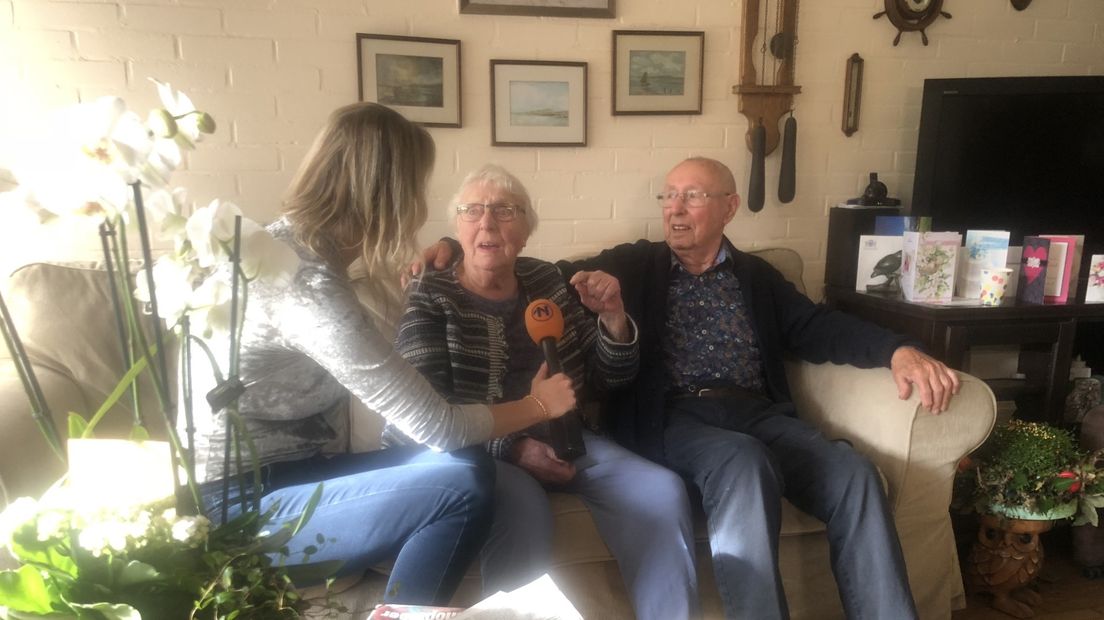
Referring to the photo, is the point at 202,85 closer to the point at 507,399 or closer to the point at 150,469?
the point at 507,399

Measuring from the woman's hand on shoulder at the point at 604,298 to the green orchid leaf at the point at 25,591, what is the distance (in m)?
1.17

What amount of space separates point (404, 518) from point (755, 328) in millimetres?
1091

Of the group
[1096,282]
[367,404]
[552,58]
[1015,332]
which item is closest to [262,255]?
[367,404]

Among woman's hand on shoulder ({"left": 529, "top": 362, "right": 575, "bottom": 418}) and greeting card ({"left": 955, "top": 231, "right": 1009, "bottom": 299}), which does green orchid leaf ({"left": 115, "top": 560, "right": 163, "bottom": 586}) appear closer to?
woman's hand on shoulder ({"left": 529, "top": 362, "right": 575, "bottom": 418})

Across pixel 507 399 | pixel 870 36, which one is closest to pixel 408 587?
pixel 507 399

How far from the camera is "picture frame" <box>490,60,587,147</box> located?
82.2 inches

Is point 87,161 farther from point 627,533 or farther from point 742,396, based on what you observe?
point 742,396

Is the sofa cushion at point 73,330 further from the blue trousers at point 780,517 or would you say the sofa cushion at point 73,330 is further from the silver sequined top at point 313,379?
the blue trousers at point 780,517

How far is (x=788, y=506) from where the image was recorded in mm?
1562

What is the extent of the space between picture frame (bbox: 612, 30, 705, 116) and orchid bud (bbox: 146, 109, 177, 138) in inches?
69.9

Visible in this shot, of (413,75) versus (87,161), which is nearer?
(87,161)

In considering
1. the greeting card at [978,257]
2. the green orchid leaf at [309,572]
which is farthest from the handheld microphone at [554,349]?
the greeting card at [978,257]

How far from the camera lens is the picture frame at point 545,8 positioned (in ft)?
6.67

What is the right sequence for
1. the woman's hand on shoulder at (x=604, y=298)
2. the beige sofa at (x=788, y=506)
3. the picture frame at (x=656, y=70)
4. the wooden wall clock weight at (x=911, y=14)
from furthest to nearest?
the wooden wall clock weight at (x=911, y=14)
the picture frame at (x=656, y=70)
the woman's hand on shoulder at (x=604, y=298)
the beige sofa at (x=788, y=506)
